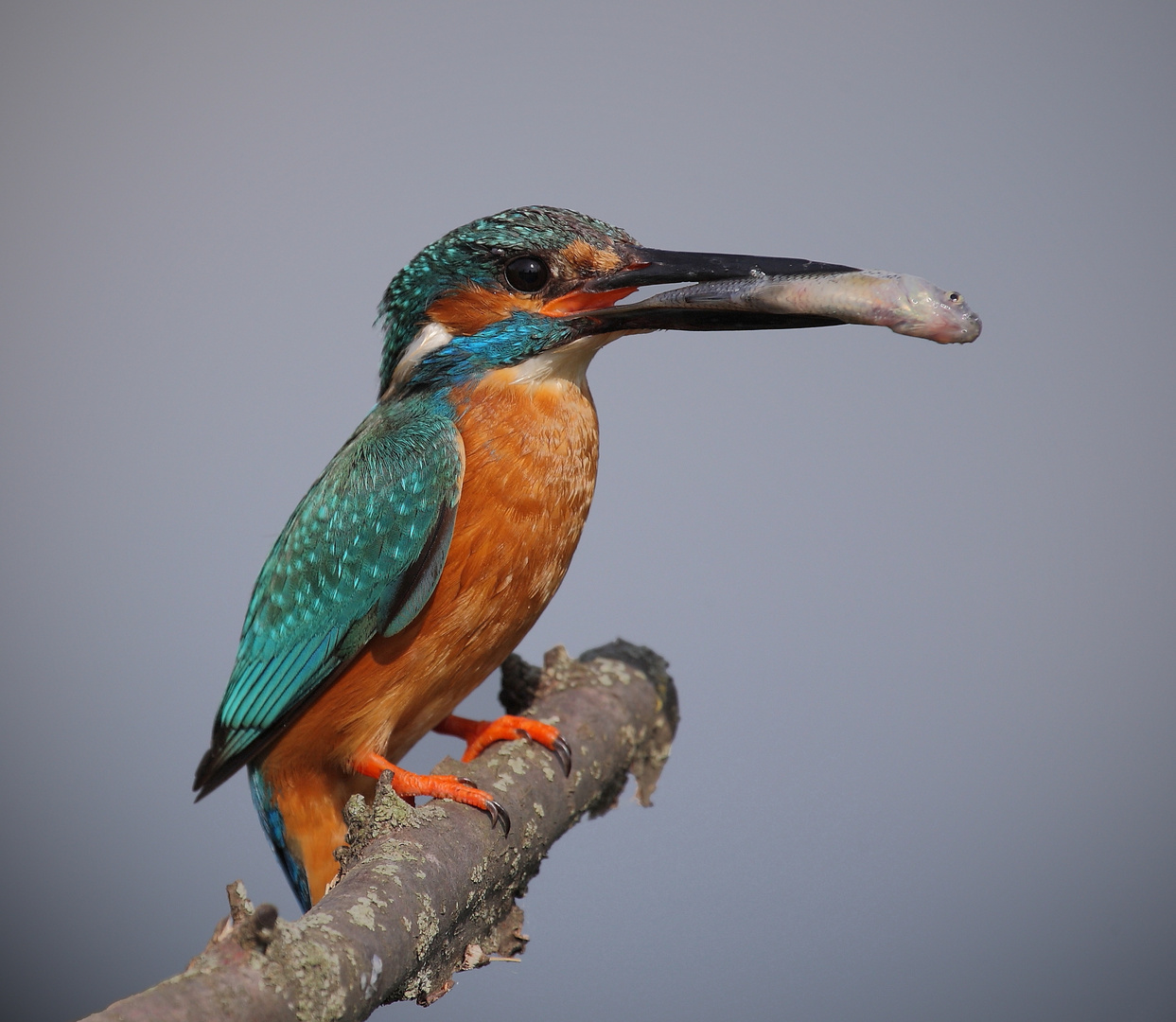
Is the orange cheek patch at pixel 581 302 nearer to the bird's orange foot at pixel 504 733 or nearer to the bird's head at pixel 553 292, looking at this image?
the bird's head at pixel 553 292

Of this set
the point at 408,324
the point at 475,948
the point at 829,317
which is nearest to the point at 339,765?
the point at 475,948

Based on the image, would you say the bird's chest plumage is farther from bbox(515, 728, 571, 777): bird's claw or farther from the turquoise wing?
bbox(515, 728, 571, 777): bird's claw

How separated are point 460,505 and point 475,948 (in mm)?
743

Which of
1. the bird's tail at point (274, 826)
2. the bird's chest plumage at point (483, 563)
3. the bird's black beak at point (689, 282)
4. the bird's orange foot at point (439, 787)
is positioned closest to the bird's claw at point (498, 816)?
the bird's orange foot at point (439, 787)

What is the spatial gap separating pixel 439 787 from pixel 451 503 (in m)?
0.50

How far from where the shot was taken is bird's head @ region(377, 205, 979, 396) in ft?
5.62

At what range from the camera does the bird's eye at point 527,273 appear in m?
1.81

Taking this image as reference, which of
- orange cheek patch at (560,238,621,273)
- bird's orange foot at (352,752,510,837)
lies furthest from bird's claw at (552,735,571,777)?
orange cheek patch at (560,238,621,273)

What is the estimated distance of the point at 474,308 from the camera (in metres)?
1.86

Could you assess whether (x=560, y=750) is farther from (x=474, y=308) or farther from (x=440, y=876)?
(x=474, y=308)

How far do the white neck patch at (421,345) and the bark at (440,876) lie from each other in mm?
742

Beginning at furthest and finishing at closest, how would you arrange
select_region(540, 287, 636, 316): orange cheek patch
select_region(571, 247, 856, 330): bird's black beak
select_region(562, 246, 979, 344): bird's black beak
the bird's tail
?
the bird's tail
select_region(540, 287, 636, 316): orange cheek patch
select_region(571, 247, 856, 330): bird's black beak
select_region(562, 246, 979, 344): bird's black beak

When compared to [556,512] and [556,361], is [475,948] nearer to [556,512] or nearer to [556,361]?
[556,512]

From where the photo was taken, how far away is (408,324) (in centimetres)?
196
